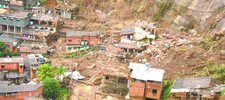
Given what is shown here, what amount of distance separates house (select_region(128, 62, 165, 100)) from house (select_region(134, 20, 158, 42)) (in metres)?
12.7

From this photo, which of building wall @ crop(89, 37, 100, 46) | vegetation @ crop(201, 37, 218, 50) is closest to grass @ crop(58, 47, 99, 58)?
building wall @ crop(89, 37, 100, 46)

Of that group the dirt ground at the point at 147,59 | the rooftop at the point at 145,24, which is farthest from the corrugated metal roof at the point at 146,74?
the rooftop at the point at 145,24

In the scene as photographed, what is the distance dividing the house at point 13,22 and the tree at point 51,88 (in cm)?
1612

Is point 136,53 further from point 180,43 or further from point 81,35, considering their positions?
point 81,35

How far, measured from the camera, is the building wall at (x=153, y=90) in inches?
1060

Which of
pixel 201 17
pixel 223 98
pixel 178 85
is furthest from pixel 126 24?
pixel 223 98

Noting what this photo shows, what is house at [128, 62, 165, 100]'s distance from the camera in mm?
26950

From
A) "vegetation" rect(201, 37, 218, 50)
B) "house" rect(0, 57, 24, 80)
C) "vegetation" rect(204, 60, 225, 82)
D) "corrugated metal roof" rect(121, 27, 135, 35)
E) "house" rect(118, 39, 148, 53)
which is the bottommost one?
"house" rect(0, 57, 24, 80)

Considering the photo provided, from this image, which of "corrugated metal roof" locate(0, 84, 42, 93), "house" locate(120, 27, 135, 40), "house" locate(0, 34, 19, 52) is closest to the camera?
"corrugated metal roof" locate(0, 84, 42, 93)

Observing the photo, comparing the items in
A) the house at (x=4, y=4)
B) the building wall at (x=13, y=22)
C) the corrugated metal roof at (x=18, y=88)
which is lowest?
the corrugated metal roof at (x=18, y=88)

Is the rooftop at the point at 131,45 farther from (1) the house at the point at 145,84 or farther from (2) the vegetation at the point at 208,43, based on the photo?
(1) the house at the point at 145,84

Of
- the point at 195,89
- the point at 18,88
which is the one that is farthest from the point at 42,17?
the point at 195,89

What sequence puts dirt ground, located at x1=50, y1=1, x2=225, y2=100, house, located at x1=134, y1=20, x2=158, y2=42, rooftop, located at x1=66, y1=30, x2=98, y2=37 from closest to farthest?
dirt ground, located at x1=50, y1=1, x2=225, y2=100, house, located at x1=134, y1=20, x2=158, y2=42, rooftop, located at x1=66, y1=30, x2=98, y2=37

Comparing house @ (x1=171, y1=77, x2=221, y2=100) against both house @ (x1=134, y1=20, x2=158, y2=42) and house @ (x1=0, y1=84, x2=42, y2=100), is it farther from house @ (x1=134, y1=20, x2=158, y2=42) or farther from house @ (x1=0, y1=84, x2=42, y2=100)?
house @ (x1=134, y1=20, x2=158, y2=42)
